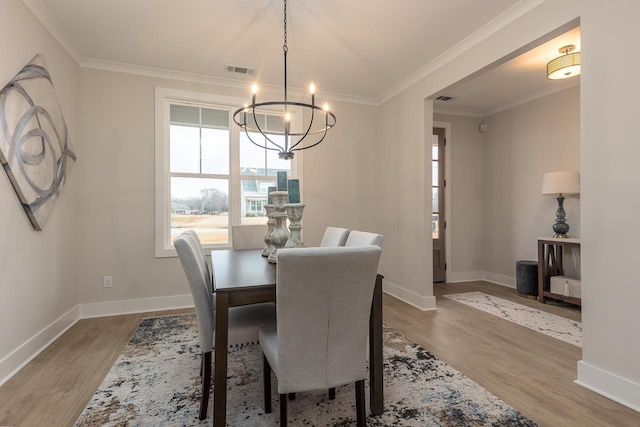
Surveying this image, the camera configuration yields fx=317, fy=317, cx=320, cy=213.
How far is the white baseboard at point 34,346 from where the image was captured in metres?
2.13

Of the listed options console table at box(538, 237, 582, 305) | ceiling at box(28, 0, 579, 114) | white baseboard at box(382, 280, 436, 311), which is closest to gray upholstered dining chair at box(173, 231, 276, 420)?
ceiling at box(28, 0, 579, 114)

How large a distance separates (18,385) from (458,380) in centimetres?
285

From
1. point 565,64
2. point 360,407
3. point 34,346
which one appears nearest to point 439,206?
point 565,64

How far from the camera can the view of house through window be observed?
3.81 metres

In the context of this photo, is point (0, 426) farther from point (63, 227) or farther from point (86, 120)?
point (86, 120)

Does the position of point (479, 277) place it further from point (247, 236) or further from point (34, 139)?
point (34, 139)

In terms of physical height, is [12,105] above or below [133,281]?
above

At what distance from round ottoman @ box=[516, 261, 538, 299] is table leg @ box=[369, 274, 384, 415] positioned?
129 inches

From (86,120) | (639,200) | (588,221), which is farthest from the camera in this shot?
(86,120)

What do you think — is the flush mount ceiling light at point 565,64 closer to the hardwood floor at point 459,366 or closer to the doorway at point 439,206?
the doorway at point 439,206

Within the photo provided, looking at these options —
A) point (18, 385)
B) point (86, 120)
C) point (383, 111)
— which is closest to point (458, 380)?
point (18, 385)

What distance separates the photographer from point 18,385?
6.69 feet

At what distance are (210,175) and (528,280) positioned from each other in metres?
4.24

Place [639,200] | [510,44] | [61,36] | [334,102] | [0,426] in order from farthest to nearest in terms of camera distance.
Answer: [334,102], [61,36], [510,44], [639,200], [0,426]
